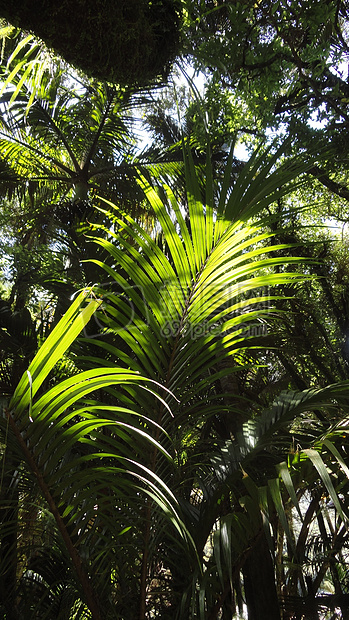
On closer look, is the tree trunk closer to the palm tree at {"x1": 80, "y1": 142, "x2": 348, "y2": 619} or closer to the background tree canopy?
the background tree canopy

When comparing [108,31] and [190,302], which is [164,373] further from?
[108,31]

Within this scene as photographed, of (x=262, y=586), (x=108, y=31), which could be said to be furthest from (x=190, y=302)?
(x=262, y=586)

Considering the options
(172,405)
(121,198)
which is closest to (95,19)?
(172,405)

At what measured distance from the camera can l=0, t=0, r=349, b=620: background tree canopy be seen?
1112 millimetres

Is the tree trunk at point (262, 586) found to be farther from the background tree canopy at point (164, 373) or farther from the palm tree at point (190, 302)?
the palm tree at point (190, 302)

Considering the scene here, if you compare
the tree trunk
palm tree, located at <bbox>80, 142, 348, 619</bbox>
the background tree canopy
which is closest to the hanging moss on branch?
the background tree canopy

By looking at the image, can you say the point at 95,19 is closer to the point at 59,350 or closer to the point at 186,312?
the point at 186,312

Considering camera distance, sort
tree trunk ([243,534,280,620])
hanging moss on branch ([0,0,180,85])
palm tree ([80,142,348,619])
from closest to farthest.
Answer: palm tree ([80,142,348,619]) → hanging moss on branch ([0,0,180,85]) → tree trunk ([243,534,280,620])

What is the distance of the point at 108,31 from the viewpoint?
6.75 feet

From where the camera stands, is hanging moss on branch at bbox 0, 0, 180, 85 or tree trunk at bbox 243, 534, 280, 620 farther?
tree trunk at bbox 243, 534, 280, 620

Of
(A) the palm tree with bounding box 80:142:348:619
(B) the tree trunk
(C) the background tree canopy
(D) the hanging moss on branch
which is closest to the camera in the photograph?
(C) the background tree canopy

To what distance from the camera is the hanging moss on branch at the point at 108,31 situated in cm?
194

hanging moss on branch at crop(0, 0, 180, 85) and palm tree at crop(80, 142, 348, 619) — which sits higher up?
hanging moss on branch at crop(0, 0, 180, 85)

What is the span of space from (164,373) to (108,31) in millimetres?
1630
